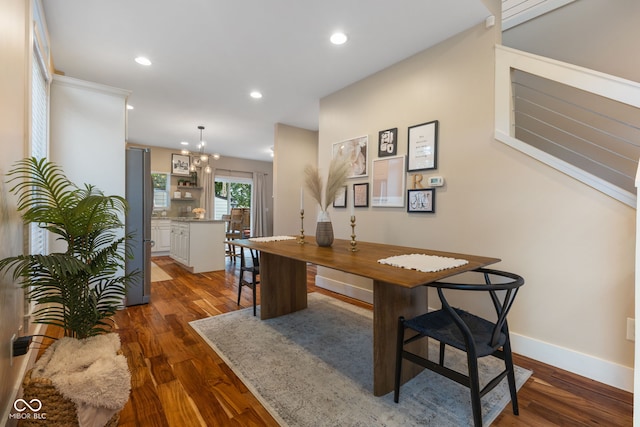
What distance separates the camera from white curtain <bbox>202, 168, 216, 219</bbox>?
292 inches

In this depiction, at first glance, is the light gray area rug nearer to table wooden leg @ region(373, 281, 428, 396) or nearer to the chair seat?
table wooden leg @ region(373, 281, 428, 396)

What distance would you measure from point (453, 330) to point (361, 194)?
207 centimetres

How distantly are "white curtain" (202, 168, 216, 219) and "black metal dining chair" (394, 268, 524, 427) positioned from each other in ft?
22.3

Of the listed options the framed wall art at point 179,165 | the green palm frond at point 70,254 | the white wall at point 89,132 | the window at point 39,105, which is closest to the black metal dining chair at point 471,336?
the green palm frond at point 70,254

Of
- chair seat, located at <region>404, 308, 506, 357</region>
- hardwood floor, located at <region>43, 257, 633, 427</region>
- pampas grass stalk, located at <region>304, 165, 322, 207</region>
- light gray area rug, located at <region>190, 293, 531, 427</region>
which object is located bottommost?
hardwood floor, located at <region>43, 257, 633, 427</region>

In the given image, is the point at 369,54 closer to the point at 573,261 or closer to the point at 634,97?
the point at 634,97

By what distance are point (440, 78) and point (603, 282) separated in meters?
Answer: 2.00

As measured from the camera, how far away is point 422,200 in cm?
271

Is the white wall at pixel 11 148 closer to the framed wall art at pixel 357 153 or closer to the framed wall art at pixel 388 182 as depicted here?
the framed wall art at pixel 357 153

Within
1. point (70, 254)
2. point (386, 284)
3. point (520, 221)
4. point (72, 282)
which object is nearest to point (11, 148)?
point (70, 254)

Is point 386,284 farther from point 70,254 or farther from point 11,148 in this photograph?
point 11,148

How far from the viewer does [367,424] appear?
1410mm

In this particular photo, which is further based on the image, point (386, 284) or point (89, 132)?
point (89, 132)

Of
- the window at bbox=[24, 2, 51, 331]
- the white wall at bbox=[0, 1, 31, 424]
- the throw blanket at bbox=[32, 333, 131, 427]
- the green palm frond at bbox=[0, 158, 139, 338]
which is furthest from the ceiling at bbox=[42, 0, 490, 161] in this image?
the throw blanket at bbox=[32, 333, 131, 427]
